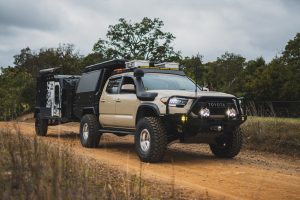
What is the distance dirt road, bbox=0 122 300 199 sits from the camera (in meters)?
7.17

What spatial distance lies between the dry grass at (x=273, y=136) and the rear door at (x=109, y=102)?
438 cm

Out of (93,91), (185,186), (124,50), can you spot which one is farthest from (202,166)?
(124,50)

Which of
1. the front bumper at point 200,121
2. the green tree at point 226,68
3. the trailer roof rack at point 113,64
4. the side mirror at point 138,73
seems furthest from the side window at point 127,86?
the green tree at point 226,68

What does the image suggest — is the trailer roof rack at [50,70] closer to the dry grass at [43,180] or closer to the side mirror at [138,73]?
the side mirror at [138,73]

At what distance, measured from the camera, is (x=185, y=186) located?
7.43 metres

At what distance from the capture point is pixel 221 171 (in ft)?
29.8

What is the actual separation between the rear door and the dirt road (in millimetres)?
818

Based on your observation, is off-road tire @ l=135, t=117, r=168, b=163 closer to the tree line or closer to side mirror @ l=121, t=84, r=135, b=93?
side mirror @ l=121, t=84, r=135, b=93

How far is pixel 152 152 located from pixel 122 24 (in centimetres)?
5375

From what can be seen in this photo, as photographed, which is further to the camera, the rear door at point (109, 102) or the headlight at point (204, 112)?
the rear door at point (109, 102)

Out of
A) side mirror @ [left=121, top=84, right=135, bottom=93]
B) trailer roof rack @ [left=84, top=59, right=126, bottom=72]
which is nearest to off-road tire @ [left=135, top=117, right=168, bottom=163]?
side mirror @ [left=121, top=84, right=135, bottom=93]

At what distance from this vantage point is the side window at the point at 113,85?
39.7ft

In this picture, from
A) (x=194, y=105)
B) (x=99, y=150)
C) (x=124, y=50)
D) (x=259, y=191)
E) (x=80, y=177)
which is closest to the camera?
(x=80, y=177)

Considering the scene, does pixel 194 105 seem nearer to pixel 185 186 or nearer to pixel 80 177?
pixel 185 186
